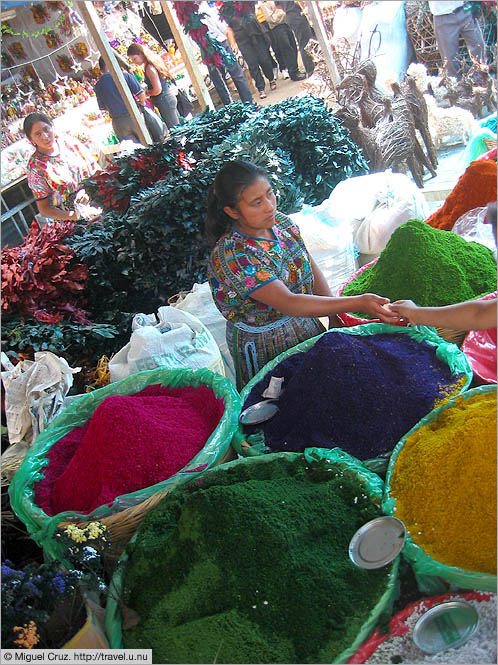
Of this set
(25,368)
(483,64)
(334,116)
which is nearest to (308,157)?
(334,116)

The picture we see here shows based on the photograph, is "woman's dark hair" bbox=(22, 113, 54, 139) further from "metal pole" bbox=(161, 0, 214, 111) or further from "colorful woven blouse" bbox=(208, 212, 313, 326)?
"colorful woven blouse" bbox=(208, 212, 313, 326)

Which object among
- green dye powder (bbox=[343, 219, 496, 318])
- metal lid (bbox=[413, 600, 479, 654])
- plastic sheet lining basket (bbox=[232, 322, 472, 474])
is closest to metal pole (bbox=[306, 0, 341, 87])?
green dye powder (bbox=[343, 219, 496, 318])

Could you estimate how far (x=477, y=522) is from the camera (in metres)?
1.08

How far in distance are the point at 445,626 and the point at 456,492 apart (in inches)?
8.9

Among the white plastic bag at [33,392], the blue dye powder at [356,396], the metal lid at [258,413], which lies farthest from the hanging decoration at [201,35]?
the metal lid at [258,413]

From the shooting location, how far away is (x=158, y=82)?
12.9 feet

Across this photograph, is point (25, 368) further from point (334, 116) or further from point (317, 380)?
point (334, 116)

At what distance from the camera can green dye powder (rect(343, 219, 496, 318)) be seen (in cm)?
176

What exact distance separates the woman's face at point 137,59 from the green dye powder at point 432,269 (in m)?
2.62

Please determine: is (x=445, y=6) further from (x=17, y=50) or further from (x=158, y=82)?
(x=17, y=50)

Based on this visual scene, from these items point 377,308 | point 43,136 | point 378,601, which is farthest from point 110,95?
point 378,601

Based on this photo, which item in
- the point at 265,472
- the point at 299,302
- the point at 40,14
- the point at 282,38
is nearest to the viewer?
the point at 265,472

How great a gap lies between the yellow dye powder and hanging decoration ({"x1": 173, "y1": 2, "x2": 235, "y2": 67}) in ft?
10.2

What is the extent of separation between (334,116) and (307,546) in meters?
2.63
